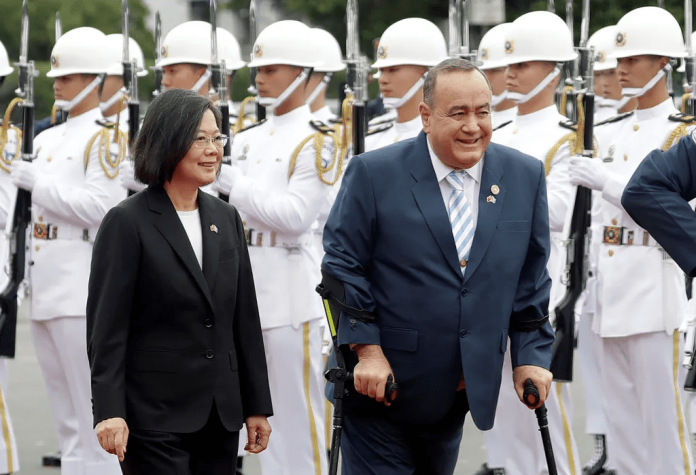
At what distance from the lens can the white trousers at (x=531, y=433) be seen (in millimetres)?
6781

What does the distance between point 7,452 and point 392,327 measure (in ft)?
11.4

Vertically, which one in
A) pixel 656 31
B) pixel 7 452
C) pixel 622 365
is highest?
pixel 656 31

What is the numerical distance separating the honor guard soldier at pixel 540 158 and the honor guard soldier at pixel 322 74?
130cm

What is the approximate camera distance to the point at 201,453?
175 inches

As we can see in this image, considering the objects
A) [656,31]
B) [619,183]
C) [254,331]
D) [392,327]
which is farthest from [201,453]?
[656,31]

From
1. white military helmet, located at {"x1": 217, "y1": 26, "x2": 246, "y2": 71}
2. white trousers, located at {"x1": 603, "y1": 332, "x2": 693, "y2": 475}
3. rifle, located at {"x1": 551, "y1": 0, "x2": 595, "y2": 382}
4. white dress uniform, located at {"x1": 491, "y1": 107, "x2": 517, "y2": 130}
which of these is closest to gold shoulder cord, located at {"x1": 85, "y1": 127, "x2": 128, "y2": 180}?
white military helmet, located at {"x1": 217, "y1": 26, "x2": 246, "y2": 71}

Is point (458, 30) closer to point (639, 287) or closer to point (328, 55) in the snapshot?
point (639, 287)

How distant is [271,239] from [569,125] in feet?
5.01

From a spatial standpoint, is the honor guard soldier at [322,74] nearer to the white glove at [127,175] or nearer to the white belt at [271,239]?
the white belt at [271,239]

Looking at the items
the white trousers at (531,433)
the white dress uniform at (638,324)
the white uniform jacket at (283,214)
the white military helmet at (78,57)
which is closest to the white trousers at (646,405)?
the white dress uniform at (638,324)

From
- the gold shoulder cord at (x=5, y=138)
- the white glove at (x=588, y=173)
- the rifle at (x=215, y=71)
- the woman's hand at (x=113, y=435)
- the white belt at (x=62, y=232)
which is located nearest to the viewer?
the woman's hand at (x=113, y=435)

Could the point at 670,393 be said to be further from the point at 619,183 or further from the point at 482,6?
the point at 482,6

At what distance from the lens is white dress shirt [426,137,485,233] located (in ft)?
14.5

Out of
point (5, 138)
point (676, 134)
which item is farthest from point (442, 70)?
point (5, 138)
